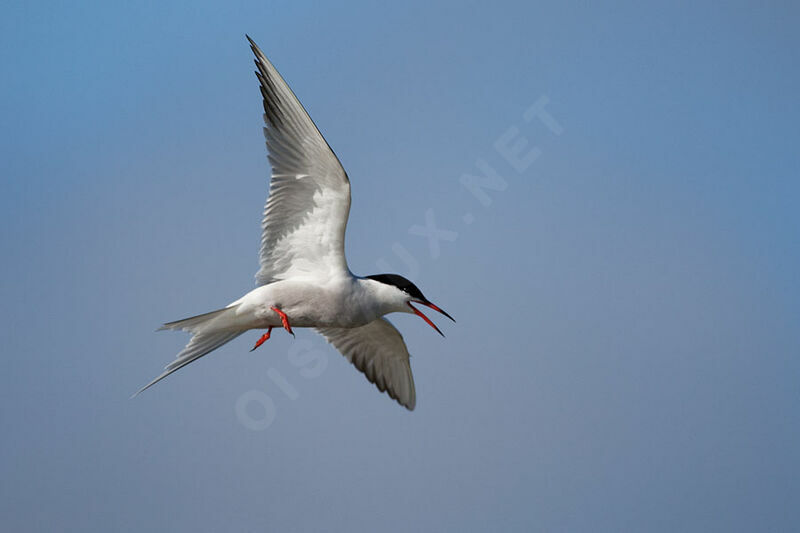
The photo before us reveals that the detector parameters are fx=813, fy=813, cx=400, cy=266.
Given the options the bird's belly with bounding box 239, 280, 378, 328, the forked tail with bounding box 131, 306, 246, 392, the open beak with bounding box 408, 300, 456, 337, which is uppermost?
the forked tail with bounding box 131, 306, 246, 392

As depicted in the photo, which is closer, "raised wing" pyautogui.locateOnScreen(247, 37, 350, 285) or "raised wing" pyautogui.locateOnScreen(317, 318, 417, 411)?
"raised wing" pyautogui.locateOnScreen(247, 37, 350, 285)

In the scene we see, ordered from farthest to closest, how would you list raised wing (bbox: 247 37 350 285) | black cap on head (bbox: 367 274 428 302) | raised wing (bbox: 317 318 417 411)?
raised wing (bbox: 317 318 417 411) < black cap on head (bbox: 367 274 428 302) < raised wing (bbox: 247 37 350 285)

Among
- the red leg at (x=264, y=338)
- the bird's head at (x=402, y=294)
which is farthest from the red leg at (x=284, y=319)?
the bird's head at (x=402, y=294)

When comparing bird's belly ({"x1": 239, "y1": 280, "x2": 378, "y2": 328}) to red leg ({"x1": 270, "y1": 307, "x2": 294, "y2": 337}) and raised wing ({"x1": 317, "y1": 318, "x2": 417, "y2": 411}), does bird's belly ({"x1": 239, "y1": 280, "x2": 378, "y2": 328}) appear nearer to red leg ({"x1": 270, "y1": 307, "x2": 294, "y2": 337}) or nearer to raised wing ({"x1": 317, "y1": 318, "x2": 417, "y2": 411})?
red leg ({"x1": 270, "y1": 307, "x2": 294, "y2": 337})

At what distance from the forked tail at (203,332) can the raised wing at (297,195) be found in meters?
0.30

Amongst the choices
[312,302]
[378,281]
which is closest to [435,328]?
[378,281]

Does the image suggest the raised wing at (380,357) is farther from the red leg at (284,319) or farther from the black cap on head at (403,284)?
the red leg at (284,319)

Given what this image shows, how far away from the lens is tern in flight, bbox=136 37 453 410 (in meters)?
4.43

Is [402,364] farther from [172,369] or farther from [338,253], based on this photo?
[172,369]

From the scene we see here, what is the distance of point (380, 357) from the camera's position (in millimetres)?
5461

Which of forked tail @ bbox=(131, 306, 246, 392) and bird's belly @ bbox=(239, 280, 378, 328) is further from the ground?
forked tail @ bbox=(131, 306, 246, 392)

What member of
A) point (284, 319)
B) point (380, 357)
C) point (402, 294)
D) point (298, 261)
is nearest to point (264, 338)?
point (284, 319)

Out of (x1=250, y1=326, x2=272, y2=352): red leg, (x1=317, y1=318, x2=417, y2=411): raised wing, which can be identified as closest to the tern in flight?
(x1=250, y1=326, x2=272, y2=352): red leg

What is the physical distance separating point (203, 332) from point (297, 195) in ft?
3.06
